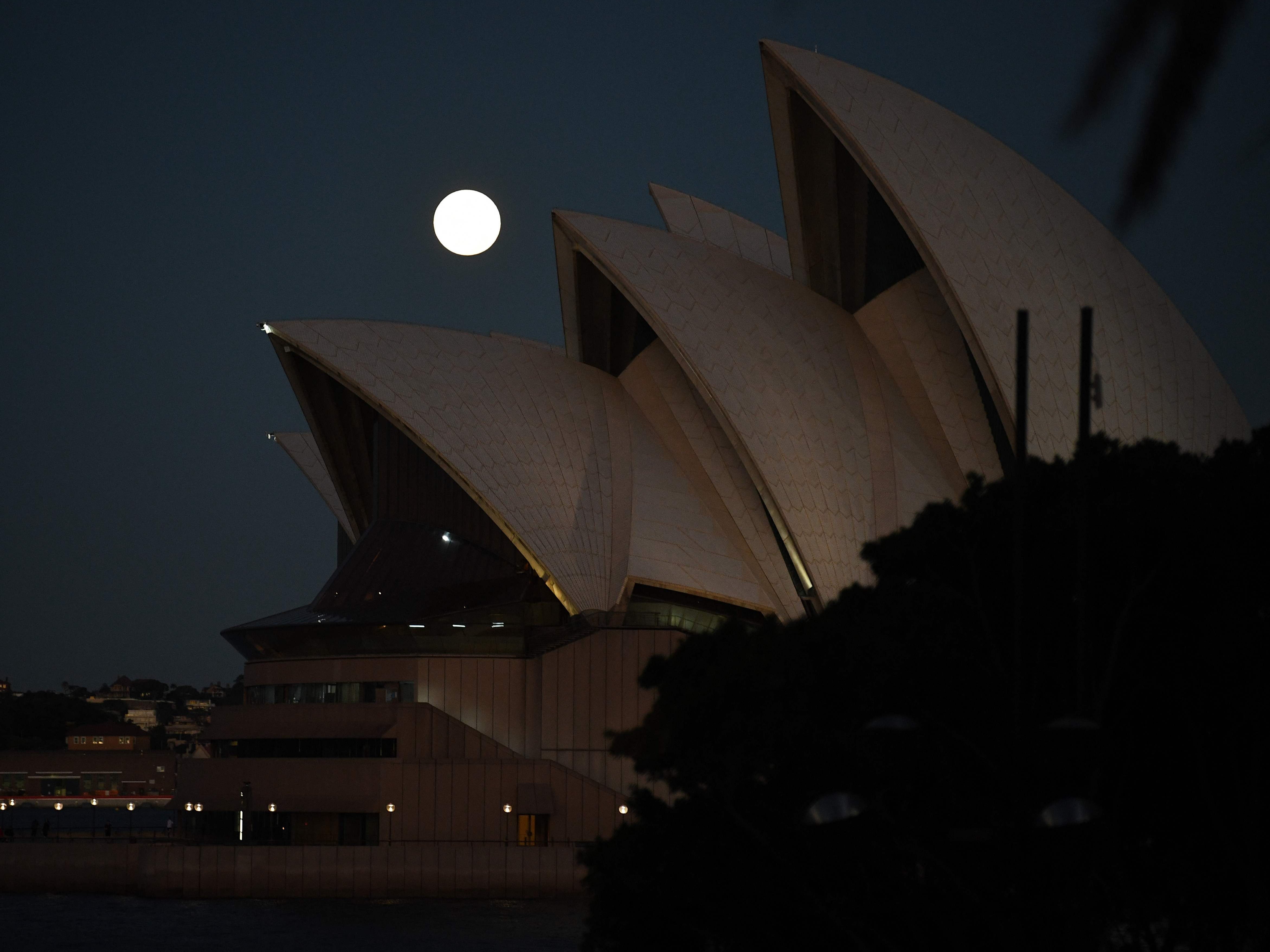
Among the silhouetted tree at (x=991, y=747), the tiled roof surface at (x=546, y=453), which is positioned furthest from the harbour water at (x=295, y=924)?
the silhouetted tree at (x=991, y=747)

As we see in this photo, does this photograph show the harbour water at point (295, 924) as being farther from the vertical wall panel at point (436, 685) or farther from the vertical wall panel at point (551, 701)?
the vertical wall panel at point (436, 685)

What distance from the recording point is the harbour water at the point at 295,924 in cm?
2873

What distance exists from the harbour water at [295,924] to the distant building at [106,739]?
101 m

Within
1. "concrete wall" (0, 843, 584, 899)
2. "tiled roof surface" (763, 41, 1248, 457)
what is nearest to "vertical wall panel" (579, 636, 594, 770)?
"concrete wall" (0, 843, 584, 899)

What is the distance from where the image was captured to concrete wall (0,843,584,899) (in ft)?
114

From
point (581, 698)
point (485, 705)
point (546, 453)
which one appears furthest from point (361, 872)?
point (546, 453)

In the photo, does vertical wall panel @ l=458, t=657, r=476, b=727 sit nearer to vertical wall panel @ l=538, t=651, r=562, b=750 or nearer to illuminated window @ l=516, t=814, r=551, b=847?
vertical wall panel @ l=538, t=651, r=562, b=750

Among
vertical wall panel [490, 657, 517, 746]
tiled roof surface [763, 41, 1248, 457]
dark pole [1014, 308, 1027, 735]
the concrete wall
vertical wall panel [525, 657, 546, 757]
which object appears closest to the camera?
dark pole [1014, 308, 1027, 735]

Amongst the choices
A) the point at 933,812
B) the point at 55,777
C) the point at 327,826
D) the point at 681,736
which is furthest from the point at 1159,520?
the point at 55,777

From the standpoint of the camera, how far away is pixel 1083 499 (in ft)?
35.6

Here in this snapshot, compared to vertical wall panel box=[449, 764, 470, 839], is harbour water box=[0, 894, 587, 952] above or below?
below

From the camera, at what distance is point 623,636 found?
36844 mm

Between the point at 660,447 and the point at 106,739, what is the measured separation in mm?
107327

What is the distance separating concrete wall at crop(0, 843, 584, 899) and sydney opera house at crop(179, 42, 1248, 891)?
173 millimetres
